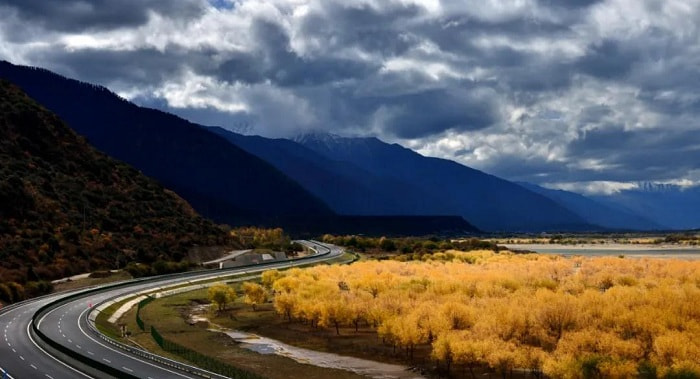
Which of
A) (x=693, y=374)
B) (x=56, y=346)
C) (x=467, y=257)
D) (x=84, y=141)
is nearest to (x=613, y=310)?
(x=693, y=374)

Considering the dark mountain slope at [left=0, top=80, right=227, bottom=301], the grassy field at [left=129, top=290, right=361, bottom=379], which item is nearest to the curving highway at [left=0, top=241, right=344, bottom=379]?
the grassy field at [left=129, top=290, right=361, bottom=379]

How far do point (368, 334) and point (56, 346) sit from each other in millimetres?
31020

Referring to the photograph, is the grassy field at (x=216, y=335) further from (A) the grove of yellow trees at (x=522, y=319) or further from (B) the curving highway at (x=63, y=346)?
(A) the grove of yellow trees at (x=522, y=319)

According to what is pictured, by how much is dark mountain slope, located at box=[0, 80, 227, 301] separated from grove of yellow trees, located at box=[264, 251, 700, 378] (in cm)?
4452

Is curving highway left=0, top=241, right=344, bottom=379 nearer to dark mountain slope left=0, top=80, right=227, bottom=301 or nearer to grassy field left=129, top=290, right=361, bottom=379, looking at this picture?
grassy field left=129, top=290, right=361, bottom=379

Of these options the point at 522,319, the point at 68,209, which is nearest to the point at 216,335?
the point at 522,319

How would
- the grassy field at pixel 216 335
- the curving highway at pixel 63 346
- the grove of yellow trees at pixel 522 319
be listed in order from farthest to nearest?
the grassy field at pixel 216 335 → the grove of yellow trees at pixel 522 319 → the curving highway at pixel 63 346

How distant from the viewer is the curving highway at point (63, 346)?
46812 millimetres

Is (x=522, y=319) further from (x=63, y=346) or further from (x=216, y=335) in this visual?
(x=63, y=346)

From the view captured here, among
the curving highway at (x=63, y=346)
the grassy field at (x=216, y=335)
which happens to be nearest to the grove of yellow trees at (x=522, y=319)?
the grassy field at (x=216, y=335)

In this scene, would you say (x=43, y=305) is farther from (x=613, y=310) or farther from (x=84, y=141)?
(x=84, y=141)

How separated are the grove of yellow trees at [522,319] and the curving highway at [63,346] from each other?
74.9 ft

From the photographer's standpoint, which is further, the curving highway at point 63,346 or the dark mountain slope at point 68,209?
the dark mountain slope at point 68,209

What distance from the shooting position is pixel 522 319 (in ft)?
192
